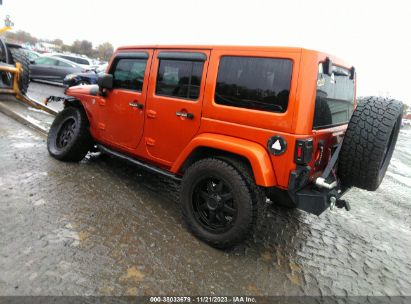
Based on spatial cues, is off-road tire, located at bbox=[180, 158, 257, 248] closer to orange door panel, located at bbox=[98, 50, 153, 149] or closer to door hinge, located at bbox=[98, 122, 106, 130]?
orange door panel, located at bbox=[98, 50, 153, 149]

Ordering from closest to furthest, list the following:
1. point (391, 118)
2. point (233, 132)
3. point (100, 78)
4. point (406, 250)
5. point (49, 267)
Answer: point (49, 267) → point (391, 118) → point (233, 132) → point (406, 250) → point (100, 78)

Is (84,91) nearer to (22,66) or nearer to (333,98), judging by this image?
(333,98)

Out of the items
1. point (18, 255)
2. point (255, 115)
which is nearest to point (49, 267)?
point (18, 255)

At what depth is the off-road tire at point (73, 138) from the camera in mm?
4555

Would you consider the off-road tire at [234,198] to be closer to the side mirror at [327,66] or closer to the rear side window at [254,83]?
the rear side window at [254,83]

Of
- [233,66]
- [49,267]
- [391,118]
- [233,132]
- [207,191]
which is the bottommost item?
[49,267]

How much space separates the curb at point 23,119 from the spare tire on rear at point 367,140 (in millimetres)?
5292

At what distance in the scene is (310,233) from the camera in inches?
146

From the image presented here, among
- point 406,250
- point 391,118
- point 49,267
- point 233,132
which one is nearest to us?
point 49,267

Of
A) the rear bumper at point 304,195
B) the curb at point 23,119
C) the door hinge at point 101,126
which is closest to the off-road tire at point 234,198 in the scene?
the rear bumper at point 304,195

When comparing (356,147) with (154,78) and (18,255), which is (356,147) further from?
(18,255)

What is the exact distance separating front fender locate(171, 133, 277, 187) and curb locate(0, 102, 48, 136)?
13.6 feet

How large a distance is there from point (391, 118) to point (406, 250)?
1.78m

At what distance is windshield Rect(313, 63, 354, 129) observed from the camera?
2.82 meters
